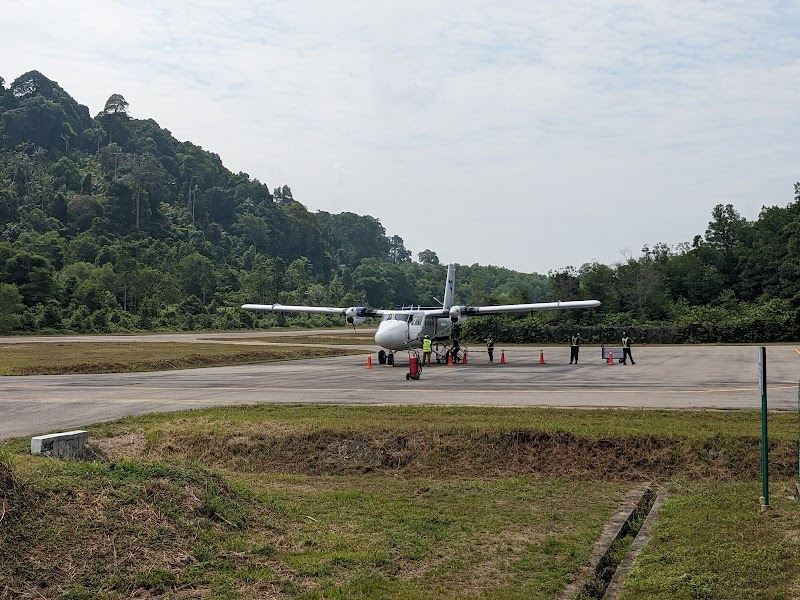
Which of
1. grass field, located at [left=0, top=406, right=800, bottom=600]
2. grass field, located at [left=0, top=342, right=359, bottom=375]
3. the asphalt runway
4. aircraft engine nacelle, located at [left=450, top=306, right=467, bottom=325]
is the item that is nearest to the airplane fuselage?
aircraft engine nacelle, located at [left=450, top=306, right=467, bottom=325]

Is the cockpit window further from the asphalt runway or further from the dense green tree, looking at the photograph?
the dense green tree

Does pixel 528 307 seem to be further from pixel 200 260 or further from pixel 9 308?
pixel 200 260

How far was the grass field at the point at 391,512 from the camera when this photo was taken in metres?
6.83

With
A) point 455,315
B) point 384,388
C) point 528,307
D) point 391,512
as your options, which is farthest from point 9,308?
point 391,512

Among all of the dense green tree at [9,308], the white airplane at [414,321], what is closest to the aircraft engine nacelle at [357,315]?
the white airplane at [414,321]

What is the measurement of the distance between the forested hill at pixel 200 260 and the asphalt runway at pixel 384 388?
111ft

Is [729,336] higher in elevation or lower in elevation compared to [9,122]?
lower

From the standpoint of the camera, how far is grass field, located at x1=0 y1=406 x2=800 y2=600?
6828 mm

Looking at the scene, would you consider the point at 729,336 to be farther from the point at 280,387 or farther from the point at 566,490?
the point at 566,490

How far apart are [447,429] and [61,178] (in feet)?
442

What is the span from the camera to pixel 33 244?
98812 millimetres

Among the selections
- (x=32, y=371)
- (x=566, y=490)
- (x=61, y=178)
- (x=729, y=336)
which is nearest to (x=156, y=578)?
(x=566, y=490)

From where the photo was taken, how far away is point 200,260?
103562 mm

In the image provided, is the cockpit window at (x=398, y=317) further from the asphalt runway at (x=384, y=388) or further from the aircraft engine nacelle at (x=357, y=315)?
the aircraft engine nacelle at (x=357, y=315)
